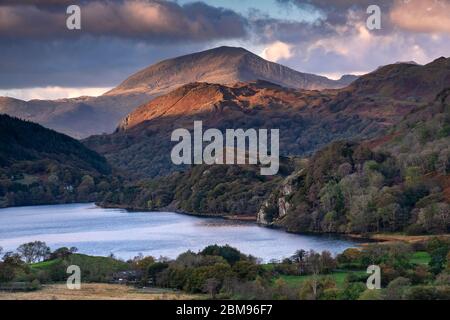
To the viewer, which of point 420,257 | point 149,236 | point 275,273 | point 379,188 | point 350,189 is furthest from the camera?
point 350,189

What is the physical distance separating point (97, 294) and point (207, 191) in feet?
388

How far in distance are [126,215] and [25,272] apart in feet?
306

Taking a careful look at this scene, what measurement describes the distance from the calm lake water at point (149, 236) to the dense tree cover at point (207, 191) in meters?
13.1

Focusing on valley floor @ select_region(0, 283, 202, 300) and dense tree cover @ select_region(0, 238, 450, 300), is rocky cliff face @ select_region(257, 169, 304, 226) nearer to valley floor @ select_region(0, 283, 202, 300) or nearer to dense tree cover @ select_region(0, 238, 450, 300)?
dense tree cover @ select_region(0, 238, 450, 300)

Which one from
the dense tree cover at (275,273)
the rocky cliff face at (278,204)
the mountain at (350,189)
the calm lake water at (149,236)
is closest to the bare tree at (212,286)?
the dense tree cover at (275,273)

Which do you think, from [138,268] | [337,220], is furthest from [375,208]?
[138,268]

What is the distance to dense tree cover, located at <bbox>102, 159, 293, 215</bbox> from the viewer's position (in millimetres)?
160375

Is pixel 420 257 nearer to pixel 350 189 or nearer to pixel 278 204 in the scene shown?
pixel 350 189

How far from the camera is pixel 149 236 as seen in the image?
10744cm

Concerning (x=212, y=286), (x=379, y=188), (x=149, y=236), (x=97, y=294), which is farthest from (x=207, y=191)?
(x=97, y=294)

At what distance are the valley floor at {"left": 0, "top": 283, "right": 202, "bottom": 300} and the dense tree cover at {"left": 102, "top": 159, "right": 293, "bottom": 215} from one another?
9652cm

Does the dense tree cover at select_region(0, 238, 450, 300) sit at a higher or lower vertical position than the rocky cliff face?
lower

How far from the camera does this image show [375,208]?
11425 centimetres

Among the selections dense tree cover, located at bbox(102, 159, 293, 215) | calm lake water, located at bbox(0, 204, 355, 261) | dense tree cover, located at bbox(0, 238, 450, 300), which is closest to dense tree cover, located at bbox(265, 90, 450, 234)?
calm lake water, located at bbox(0, 204, 355, 261)
